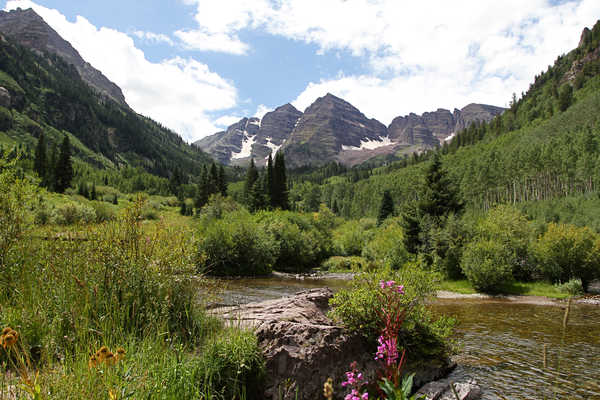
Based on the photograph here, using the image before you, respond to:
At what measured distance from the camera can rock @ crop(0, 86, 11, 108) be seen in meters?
177

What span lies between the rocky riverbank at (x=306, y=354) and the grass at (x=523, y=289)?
26.7 m

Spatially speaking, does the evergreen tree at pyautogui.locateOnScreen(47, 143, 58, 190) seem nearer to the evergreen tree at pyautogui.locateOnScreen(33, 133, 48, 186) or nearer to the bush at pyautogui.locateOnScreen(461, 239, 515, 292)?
the evergreen tree at pyautogui.locateOnScreen(33, 133, 48, 186)

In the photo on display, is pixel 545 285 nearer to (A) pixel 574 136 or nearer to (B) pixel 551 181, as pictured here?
(B) pixel 551 181

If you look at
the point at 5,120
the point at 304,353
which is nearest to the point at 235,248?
the point at 304,353

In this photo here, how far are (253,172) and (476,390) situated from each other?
269 ft

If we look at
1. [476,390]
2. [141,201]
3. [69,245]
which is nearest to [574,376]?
[476,390]

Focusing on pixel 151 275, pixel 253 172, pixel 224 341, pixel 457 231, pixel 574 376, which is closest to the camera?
pixel 224 341

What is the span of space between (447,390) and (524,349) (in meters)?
8.80

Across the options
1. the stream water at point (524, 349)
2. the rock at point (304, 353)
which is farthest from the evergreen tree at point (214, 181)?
the rock at point (304, 353)

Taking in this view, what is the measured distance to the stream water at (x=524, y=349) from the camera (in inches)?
460

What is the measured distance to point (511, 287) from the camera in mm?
35156

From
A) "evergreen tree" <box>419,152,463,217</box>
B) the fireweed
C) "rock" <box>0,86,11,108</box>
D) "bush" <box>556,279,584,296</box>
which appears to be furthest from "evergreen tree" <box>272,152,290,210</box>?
"rock" <box>0,86,11,108</box>

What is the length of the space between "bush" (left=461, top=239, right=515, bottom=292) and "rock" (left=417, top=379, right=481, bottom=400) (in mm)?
25670

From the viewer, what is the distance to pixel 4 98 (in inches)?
7042
